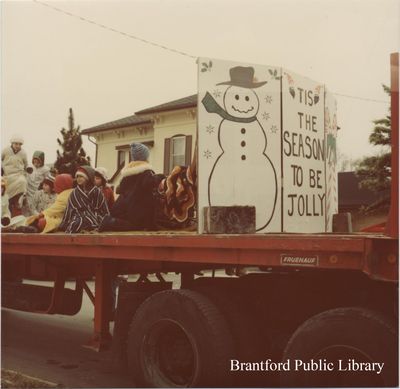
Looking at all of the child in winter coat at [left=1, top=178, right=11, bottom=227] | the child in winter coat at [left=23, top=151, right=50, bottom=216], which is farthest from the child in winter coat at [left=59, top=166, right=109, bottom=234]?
the child in winter coat at [left=23, top=151, right=50, bottom=216]

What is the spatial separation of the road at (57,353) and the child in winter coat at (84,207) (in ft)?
2.20

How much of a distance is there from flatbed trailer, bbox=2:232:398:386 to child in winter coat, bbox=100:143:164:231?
0.46 metres

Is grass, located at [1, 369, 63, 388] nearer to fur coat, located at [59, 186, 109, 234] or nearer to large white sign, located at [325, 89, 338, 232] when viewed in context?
fur coat, located at [59, 186, 109, 234]

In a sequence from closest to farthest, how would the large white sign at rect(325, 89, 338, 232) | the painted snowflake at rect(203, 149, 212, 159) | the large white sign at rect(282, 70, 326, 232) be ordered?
1. the painted snowflake at rect(203, 149, 212, 159)
2. the large white sign at rect(282, 70, 326, 232)
3. the large white sign at rect(325, 89, 338, 232)

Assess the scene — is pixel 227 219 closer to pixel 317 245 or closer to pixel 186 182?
pixel 317 245

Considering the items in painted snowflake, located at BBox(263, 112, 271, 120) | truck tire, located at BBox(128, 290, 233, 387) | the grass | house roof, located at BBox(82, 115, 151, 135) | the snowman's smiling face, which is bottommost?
the grass

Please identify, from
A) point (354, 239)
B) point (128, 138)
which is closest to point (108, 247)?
point (354, 239)

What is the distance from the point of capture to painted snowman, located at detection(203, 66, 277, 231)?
452 centimetres

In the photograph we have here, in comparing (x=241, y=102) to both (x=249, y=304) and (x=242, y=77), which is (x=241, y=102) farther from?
(x=249, y=304)

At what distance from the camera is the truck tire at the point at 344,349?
11.2 ft

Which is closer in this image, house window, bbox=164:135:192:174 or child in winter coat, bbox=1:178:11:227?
child in winter coat, bbox=1:178:11:227

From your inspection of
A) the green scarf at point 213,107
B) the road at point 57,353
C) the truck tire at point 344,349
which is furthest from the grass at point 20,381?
the green scarf at point 213,107

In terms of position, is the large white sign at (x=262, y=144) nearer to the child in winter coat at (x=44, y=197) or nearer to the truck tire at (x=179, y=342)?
the truck tire at (x=179, y=342)

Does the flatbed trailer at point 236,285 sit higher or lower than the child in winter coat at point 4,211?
lower
